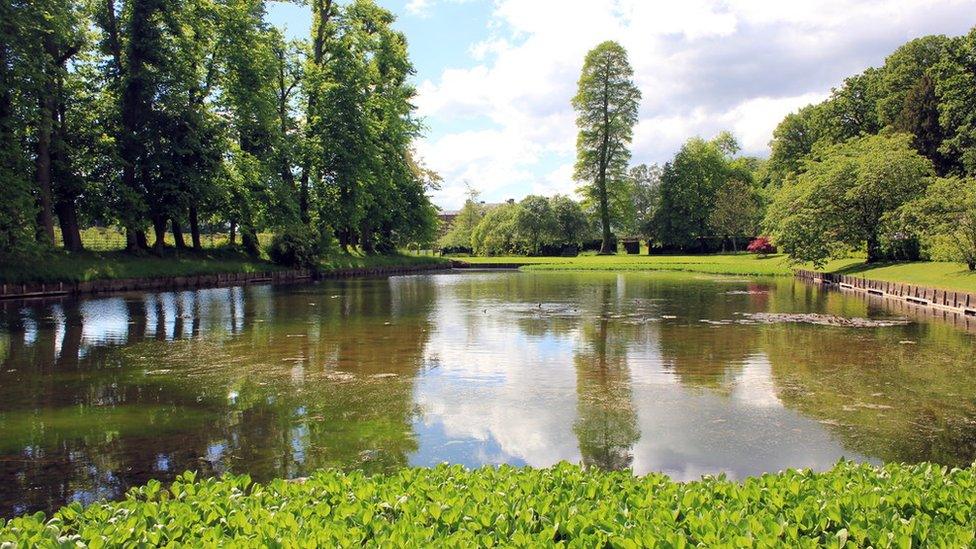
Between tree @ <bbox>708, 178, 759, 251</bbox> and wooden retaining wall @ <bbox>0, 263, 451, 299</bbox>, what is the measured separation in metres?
41.5

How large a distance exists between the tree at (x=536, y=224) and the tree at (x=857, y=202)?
45.2 meters

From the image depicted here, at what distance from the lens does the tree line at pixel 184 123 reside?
34.9 meters

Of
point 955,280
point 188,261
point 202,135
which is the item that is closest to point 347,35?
point 202,135

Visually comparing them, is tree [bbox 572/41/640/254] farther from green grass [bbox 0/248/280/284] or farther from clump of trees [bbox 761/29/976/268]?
green grass [bbox 0/248/280/284]

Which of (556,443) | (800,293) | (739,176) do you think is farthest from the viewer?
(739,176)

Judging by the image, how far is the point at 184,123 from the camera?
43812mm

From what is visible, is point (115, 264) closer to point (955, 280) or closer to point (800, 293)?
point (800, 293)

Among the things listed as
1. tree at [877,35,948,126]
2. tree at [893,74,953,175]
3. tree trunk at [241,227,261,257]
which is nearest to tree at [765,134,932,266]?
tree at [893,74,953,175]

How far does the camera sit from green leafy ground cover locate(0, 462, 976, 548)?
417 centimetres

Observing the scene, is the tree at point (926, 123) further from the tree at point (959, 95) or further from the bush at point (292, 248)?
the bush at point (292, 248)

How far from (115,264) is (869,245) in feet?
158

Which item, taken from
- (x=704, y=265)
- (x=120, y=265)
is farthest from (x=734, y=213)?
(x=120, y=265)

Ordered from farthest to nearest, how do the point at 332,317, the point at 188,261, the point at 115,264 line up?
the point at 188,261, the point at 115,264, the point at 332,317

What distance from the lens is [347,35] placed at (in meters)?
60.4
